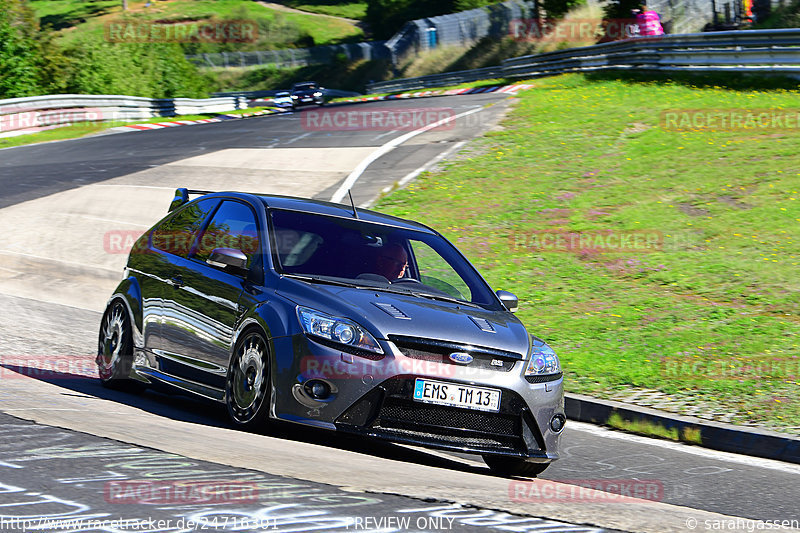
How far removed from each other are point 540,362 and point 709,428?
2.34 metres

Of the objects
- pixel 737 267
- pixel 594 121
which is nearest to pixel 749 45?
pixel 594 121

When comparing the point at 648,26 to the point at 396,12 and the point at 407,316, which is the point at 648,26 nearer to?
the point at 407,316

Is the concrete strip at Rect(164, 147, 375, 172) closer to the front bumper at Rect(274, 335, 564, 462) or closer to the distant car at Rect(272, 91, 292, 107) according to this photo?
the front bumper at Rect(274, 335, 564, 462)

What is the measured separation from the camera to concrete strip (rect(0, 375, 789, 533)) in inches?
191

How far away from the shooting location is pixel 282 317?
617 cm

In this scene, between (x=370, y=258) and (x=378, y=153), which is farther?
(x=378, y=153)

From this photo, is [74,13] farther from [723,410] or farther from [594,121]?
[723,410]

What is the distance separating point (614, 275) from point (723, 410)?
4823 mm
